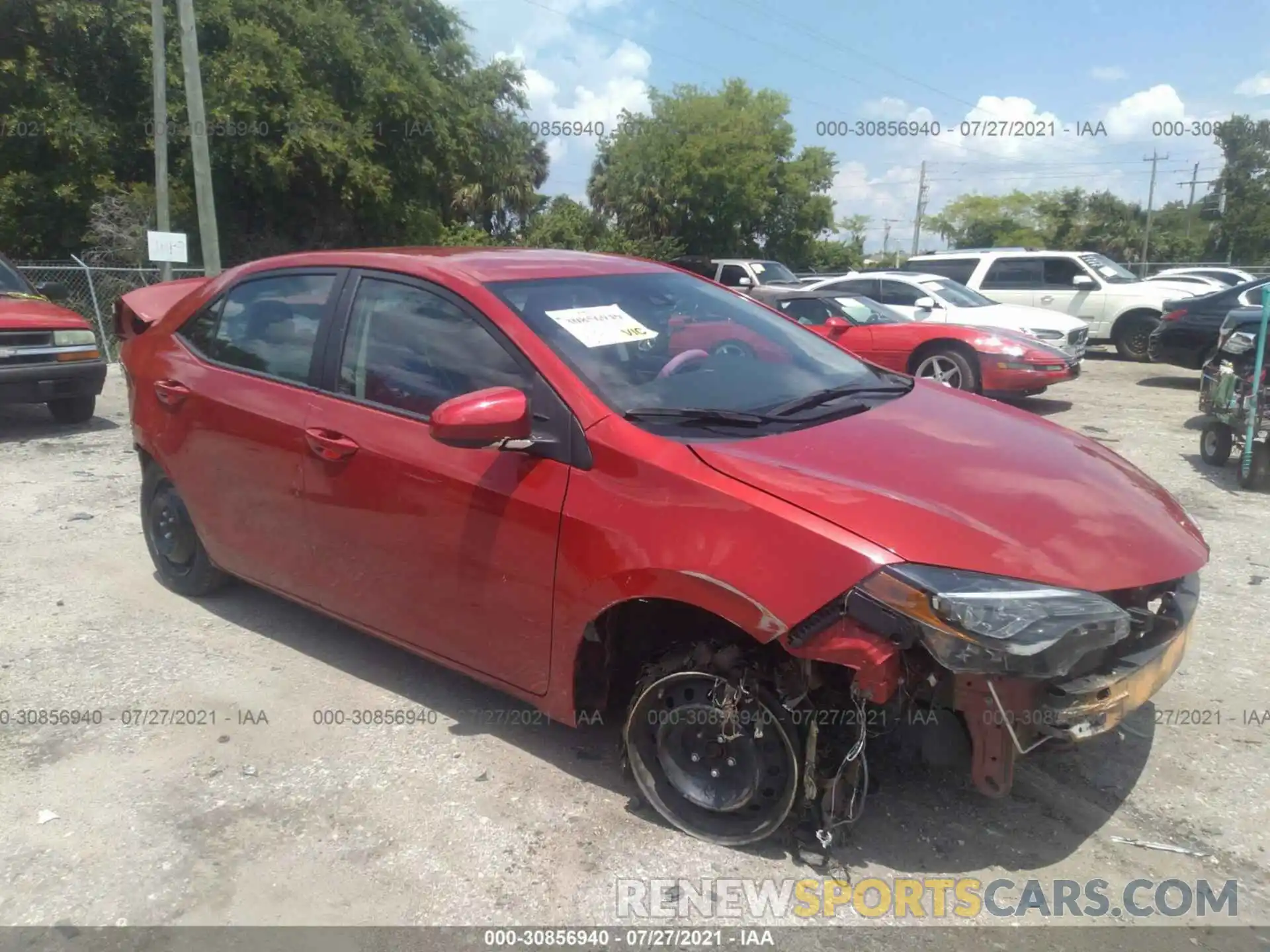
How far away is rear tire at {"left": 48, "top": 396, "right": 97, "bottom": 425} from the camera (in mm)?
9039

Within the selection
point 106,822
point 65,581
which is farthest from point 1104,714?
point 65,581

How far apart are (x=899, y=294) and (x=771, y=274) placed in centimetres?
808

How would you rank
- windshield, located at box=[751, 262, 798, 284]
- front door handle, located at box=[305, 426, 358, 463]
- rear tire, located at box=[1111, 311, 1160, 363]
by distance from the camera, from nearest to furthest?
front door handle, located at box=[305, 426, 358, 463] → rear tire, located at box=[1111, 311, 1160, 363] → windshield, located at box=[751, 262, 798, 284]

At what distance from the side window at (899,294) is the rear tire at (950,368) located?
8.55ft

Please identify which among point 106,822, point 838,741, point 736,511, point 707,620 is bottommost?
point 106,822

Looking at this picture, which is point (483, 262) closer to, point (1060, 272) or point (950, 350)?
point (950, 350)

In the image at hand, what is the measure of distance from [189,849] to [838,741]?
1.95 m

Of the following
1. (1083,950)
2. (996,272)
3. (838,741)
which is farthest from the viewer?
(996,272)

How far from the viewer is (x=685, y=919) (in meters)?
2.64

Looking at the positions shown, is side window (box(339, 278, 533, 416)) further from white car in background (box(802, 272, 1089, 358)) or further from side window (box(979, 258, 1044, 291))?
side window (box(979, 258, 1044, 291))


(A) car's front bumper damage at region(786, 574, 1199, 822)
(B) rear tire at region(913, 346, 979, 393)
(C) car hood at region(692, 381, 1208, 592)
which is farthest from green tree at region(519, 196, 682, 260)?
(A) car's front bumper damage at region(786, 574, 1199, 822)

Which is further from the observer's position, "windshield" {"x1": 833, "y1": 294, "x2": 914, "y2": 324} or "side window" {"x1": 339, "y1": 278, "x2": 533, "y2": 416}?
"windshield" {"x1": 833, "y1": 294, "x2": 914, "y2": 324}

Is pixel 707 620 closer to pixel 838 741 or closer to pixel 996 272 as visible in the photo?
pixel 838 741

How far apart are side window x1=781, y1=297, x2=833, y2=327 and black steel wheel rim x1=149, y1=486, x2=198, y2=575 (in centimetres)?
691
